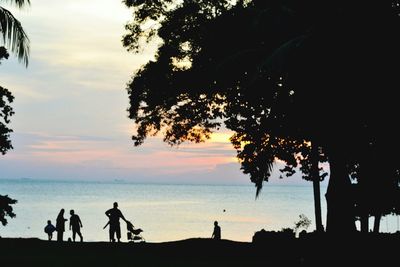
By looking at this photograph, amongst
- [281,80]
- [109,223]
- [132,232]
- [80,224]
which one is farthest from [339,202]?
[80,224]

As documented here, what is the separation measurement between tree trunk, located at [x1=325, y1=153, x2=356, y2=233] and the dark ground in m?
0.37

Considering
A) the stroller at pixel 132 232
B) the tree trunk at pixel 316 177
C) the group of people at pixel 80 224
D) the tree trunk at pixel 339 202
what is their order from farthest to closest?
the stroller at pixel 132 232 → the group of people at pixel 80 224 → the tree trunk at pixel 316 177 → the tree trunk at pixel 339 202

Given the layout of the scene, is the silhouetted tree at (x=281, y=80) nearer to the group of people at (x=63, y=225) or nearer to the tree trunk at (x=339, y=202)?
the tree trunk at (x=339, y=202)

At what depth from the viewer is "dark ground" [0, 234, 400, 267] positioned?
18984 millimetres

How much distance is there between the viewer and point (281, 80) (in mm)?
22438

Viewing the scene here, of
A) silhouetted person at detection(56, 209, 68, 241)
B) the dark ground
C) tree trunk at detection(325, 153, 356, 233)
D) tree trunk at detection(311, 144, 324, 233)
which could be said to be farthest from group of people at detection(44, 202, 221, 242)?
tree trunk at detection(325, 153, 356, 233)

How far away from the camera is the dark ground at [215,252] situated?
1898 cm

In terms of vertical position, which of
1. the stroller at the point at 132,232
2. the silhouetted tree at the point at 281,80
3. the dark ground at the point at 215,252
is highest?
the silhouetted tree at the point at 281,80

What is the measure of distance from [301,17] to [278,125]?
4758 millimetres

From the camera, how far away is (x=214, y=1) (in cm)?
2434

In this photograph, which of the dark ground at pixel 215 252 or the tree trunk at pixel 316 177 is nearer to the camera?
the dark ground at pixel 215 252

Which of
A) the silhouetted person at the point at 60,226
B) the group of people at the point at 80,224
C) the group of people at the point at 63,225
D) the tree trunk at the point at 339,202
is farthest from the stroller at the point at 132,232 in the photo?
the tree trunk at the point at 339,202

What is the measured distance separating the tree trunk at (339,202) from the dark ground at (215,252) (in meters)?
0.37

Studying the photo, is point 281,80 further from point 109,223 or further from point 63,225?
point 63,225
